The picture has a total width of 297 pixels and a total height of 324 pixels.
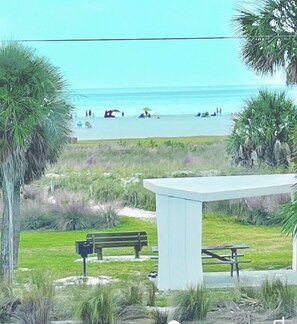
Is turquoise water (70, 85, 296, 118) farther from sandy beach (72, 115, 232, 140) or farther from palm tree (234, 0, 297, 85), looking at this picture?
palm tree (234, 0, 297, 85)

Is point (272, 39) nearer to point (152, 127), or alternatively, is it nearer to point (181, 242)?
point (181, 242)

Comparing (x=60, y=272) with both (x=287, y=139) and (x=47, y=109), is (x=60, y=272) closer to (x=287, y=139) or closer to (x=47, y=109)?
(x=47, y=109)

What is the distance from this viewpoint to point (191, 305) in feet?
24.5

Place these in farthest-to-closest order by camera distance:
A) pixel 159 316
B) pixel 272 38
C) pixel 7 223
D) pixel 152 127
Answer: pixel 152 127, pixel 7 223, pixel 272 38, pixel 159 316

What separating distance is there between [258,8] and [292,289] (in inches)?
131

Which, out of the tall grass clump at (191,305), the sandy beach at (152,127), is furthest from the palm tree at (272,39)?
the sandy beach at (152,127)

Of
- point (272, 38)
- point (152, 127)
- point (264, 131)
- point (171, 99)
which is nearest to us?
point (272, 38)

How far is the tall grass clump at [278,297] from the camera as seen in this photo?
759 cm

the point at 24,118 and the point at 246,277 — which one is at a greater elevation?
the point at 24,118

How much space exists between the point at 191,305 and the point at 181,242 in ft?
5.10

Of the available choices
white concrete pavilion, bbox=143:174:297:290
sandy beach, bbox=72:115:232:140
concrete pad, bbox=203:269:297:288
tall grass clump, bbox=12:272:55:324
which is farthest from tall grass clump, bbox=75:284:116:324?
sandy beach, bbox=72:115:232:140

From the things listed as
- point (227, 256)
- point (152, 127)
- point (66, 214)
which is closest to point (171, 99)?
point (152, 127)

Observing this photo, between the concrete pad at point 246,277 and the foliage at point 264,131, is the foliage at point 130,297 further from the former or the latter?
the foliage at point 264,131

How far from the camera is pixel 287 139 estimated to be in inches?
541
